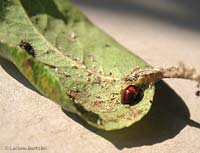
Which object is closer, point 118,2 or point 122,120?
point 122,120

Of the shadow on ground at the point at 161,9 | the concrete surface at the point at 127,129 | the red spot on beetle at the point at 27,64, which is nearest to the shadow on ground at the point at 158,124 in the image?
the concrete surface at the point at 127,129

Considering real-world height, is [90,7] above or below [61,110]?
above

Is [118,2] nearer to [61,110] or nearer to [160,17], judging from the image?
[160,17]

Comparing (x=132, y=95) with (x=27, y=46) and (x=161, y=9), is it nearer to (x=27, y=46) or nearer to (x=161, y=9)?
(x=27, y=46)

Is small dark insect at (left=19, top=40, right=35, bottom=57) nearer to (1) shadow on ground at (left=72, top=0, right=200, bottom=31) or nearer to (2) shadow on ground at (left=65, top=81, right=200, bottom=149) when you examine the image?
(2) shadow on ground at (left=65, top=81, right=200, bottom=149)

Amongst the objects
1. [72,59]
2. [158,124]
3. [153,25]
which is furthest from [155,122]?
[153,25]

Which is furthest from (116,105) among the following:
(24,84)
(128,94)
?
(24,84)

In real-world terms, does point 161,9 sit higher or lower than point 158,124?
higher
